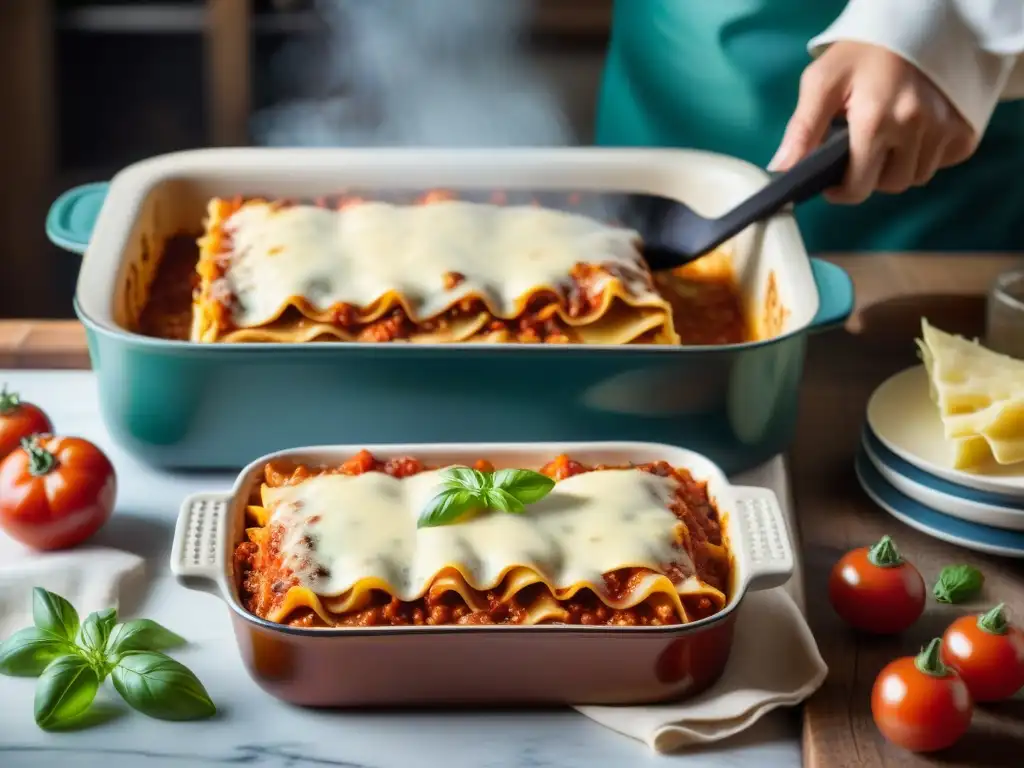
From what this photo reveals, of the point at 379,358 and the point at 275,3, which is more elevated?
the point at 379,358

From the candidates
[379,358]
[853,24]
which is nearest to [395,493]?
[379,358]

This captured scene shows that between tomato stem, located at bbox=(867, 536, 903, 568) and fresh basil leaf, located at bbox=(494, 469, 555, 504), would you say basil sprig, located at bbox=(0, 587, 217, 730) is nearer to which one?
fresh basil leaf, located at bbox=(494, 469, 555, 504)

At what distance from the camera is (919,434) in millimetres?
1814

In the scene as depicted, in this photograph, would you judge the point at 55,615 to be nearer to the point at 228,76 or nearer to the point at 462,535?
the point at 462,535

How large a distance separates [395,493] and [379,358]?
10.6 inches

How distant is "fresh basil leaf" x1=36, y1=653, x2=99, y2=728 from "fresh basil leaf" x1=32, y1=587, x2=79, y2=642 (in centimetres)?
7

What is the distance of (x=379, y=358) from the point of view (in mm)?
1745

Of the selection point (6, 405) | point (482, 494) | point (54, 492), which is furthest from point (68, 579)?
point (482, 494)

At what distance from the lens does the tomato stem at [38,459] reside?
1.67 metres

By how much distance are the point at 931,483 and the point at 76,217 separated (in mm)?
1345

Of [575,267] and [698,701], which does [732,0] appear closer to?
[575,267]

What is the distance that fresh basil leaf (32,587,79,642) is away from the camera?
1487mm

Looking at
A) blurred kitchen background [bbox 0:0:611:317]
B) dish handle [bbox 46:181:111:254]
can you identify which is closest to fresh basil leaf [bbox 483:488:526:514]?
dish handle [bbox 46:181:111:254]

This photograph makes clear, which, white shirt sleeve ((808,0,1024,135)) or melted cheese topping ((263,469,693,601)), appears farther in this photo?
white shirt sleeve ((808,0,1024,135))
